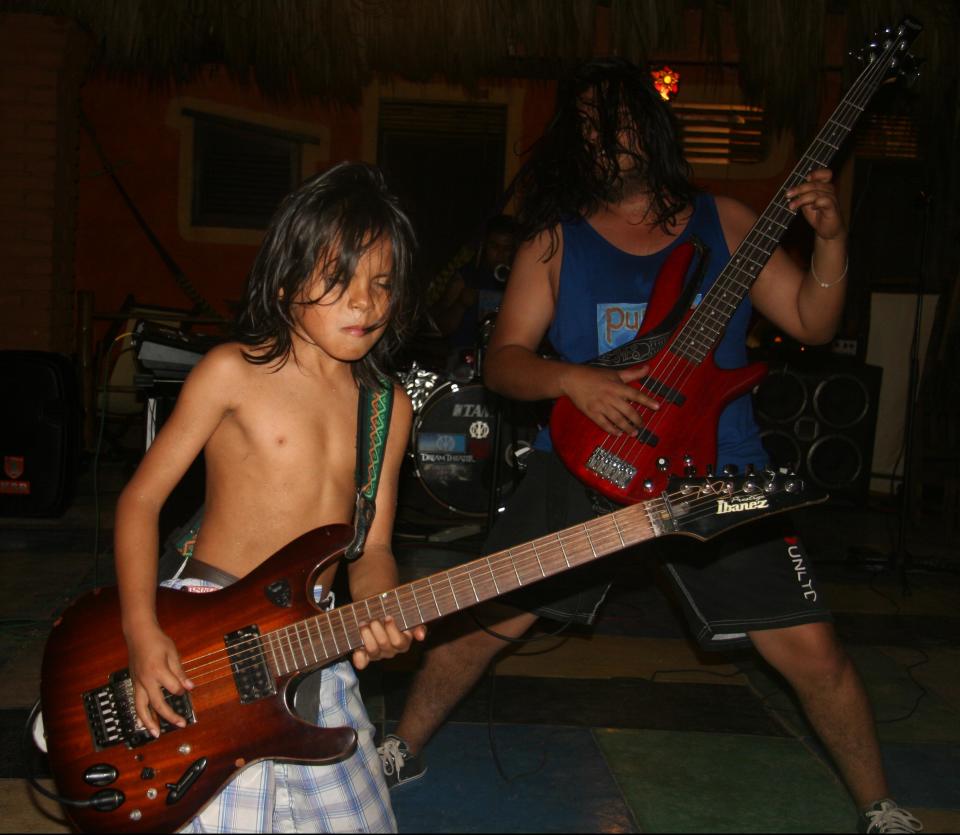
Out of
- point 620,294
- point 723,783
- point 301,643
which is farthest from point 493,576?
point 723,783

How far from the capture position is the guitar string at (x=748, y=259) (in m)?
2.81

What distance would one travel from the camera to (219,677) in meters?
2.28

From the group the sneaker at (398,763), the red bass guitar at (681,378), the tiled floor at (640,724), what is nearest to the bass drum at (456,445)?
the tiled floor at (640,724)

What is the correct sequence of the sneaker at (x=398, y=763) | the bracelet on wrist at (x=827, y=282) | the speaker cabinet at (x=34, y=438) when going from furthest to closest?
the speaker cabinet at (x=34, y=438) < the sneaker at (x=398, y=763) < the bracelet on wrist at (x=827, y=282)

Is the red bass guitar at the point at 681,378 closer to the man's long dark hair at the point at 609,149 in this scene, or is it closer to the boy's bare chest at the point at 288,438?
the man's long dark hair at the point at 609,149

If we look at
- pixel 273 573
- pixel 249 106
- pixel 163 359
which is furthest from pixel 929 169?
pixel 273 573

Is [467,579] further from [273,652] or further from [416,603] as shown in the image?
[273,652]

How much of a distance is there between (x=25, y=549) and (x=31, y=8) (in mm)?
4662

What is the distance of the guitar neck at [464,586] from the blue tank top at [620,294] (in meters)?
0.82

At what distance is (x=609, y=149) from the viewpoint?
10.1 ft

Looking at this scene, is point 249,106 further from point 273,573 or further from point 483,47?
point 273,573

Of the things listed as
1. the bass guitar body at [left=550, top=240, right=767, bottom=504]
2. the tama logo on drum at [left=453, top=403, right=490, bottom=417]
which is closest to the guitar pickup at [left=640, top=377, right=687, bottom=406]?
the bass guitar body at [left=550, top=240, right=767, bottom=504]

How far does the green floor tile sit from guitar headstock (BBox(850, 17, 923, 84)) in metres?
2.15

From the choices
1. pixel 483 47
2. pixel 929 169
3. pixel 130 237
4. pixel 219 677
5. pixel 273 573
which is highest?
pixel 483 47
